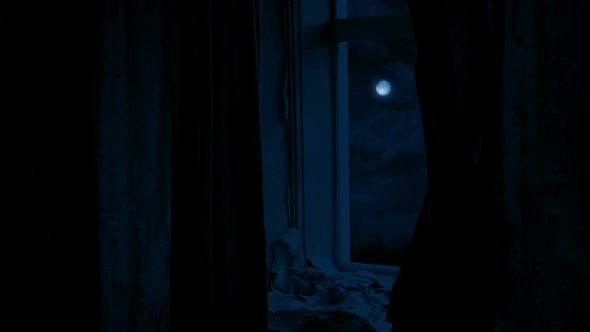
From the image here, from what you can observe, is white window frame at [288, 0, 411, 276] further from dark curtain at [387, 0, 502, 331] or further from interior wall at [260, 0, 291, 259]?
dark curtain at [387, 0, 502, 331]

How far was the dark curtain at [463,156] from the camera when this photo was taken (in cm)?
103

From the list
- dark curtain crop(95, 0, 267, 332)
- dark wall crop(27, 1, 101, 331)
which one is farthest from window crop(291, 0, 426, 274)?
dark wall crop(27, 1, 101, 331)

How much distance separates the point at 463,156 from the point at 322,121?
1.13m

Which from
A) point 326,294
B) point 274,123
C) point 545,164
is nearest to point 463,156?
point 545,164

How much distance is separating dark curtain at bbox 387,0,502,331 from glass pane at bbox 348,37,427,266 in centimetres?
120

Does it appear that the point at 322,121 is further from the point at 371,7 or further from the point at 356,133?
the point at 371,7

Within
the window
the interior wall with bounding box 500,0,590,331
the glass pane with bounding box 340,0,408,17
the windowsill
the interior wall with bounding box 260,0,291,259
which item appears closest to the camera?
the interior wall with bounding box 500,0,590,331

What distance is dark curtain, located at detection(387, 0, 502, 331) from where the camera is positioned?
1.03 m

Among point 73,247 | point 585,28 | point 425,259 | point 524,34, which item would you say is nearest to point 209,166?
point 73,247

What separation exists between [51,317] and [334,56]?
163cm

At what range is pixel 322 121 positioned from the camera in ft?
6.93

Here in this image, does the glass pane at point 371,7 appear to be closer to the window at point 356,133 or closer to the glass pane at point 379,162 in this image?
the window at point 356,133

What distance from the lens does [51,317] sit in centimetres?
142

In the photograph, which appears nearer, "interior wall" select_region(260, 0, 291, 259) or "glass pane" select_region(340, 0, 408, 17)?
"interior wall" select_region(260, 0, 291, 259)
